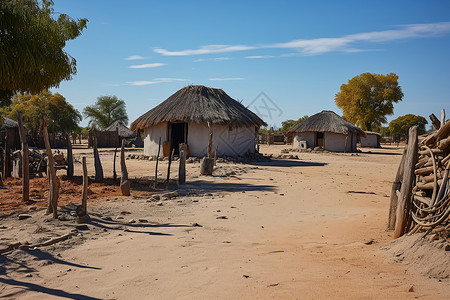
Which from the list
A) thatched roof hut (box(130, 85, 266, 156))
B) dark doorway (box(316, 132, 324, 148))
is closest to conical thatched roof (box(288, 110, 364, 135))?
dark doorway (box(316, 132, 324, 148))

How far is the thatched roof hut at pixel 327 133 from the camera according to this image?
3148 centimetres

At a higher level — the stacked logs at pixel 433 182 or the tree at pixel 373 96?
the tree at pixel 373 96

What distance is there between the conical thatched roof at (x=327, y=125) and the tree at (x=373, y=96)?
1974 cm

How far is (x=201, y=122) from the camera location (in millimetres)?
Result: 19859

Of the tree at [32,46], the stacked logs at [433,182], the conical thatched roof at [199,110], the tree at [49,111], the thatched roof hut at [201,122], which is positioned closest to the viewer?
the stacked logs at [433,182]

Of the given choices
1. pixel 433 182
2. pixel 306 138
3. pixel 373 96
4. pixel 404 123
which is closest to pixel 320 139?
pixel 306 138

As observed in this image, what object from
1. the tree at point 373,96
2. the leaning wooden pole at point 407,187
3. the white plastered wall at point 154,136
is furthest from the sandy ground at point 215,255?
the tree at point 373,96

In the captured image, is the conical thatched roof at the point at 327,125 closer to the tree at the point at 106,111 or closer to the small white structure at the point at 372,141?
the small white structure at the point at 372,141

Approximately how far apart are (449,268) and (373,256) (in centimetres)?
93

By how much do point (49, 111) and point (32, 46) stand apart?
1299 inches

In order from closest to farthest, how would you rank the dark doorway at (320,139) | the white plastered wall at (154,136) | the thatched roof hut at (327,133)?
the white plastered wall at (154,136) < the thatched roof hut at (327,133) < the dark doorway at (320,139)

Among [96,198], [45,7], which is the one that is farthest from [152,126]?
[96,198]

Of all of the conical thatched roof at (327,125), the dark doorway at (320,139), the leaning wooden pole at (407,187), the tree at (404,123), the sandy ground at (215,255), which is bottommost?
the sandy ground at (215,255)

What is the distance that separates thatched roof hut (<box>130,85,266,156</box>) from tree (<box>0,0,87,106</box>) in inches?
343
